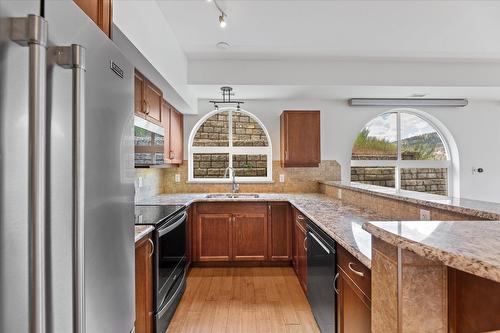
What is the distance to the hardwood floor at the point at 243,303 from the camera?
2148 millimetres

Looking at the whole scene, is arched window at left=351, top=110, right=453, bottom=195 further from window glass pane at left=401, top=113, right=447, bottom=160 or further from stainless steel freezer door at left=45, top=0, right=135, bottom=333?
stainless steel freezer door at left=45, top=0, right=135, bottom=333

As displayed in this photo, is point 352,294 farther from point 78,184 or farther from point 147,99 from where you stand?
point 147,99

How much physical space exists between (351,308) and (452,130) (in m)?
4.20

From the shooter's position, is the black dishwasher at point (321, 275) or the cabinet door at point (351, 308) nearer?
the cabinet door at point (351, 308)

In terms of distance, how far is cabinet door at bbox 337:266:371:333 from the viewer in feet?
3.90

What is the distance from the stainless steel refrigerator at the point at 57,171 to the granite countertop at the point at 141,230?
0.59 m

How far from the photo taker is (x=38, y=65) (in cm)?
52

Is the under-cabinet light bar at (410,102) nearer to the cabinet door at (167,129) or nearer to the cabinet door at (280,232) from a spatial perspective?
the cabinet door at (280,232)

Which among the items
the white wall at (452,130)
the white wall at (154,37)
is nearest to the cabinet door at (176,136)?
the white wall at (452,130)

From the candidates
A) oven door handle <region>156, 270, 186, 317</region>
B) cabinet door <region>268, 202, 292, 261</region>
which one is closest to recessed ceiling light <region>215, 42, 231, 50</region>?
cabinet door <region>268, 202, 292, 261</region>

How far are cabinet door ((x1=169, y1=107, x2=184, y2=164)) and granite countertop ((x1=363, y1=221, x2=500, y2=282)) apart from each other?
2.94m

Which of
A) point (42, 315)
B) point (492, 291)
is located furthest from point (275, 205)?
point (42, 315)

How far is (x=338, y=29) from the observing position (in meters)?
2.55

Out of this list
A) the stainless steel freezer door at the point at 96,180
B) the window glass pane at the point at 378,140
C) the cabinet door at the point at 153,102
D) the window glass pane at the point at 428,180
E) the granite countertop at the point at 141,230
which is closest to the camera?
the stainless steel freezer door at the point at 96,180
